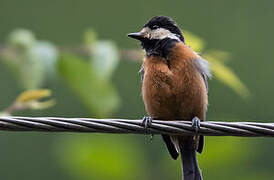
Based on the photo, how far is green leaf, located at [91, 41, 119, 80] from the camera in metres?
4.09

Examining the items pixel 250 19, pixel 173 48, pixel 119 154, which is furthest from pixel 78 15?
pixel 119 154

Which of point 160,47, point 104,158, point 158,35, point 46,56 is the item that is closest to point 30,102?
point 46,56

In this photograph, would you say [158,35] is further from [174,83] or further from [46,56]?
[46,56]

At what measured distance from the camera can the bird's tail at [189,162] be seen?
16.6 ft

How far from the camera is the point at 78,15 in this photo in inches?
414

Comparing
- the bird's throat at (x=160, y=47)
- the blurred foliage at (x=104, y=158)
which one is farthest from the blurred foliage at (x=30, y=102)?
the bird's throat at (x=160, y=47)

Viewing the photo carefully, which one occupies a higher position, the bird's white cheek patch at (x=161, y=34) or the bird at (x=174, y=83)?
the bird's white cheek patch at (x=161, y=34)

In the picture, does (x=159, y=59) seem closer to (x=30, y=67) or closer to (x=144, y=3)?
(x=30, y=67)

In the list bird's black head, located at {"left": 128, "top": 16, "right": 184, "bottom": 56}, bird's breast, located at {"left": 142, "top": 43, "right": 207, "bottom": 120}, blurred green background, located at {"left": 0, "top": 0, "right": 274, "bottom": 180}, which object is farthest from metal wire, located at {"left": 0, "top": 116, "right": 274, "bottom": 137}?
blurred green background, located at {"left": 0, "top": 0, "right": 274, "bottom": 180}

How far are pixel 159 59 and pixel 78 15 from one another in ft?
18.7

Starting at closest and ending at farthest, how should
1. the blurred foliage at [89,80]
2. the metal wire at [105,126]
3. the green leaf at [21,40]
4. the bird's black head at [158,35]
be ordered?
1. the metal wire at [105,126]
2. the blurred foliage at [89,80]
3. the green leaf at [21,40]
4. the bird's black head at [158,35]

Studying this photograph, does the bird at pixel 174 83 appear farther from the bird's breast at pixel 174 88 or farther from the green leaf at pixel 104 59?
the green leaf at pixel 104 59

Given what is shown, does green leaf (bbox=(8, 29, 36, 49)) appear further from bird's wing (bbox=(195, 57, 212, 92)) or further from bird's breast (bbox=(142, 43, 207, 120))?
bird's wing (bbox=(195, 57, 212, 92))

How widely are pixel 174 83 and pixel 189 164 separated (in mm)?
692
